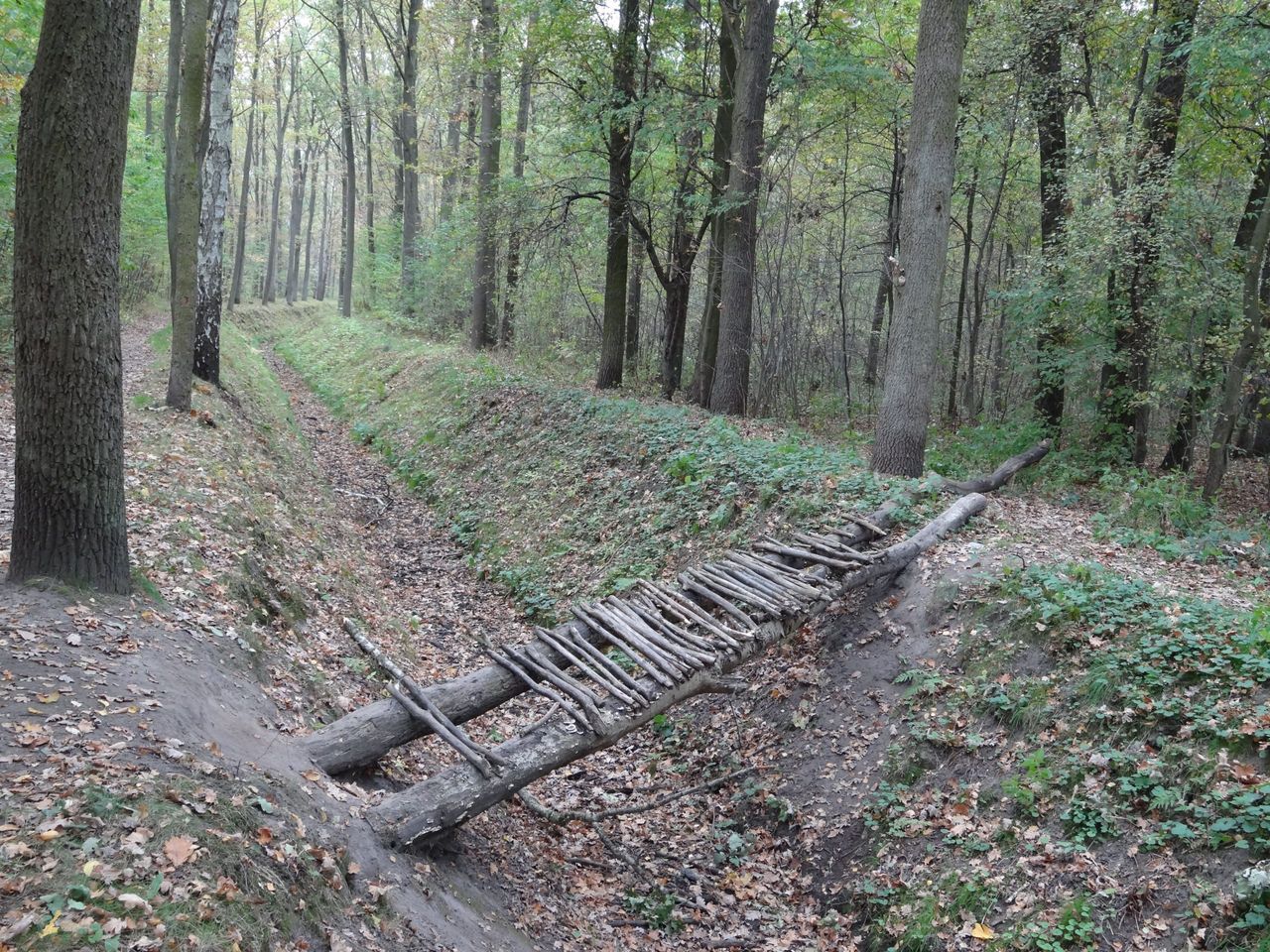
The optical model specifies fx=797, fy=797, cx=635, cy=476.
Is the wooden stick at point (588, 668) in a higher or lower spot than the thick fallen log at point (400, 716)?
higher

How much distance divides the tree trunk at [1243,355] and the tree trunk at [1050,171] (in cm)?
270

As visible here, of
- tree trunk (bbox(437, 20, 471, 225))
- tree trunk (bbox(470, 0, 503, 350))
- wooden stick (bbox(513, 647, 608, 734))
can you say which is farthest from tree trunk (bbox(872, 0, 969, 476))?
tree trunk (bbox(437, 20, 471, 225))

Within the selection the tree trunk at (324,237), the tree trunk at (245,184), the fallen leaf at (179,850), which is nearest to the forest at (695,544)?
the fallen leaf at (179,850)

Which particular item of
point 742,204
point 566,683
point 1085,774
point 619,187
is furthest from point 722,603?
point 619,187

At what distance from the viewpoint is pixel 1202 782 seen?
4.73 meters

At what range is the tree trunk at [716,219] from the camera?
582 inches

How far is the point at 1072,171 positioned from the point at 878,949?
12.3 meters

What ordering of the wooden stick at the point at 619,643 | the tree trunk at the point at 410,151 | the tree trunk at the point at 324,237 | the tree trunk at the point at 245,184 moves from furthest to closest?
1. the tree trunk at the point at 324,237
2. the tree trunk at the point at 245,184
3. the tree trunk at the point at 410,151
4. the wooden stick at the point at 619,643

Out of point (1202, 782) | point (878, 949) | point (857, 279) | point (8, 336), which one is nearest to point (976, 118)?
point (857, 279)

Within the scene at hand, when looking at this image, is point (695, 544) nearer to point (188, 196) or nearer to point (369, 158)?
point (188, 196)

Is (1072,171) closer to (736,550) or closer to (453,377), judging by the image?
(736,550)

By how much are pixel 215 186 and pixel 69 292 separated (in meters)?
9.06

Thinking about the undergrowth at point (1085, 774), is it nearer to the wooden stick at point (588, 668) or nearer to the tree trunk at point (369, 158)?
the wooden stick at point (588, 668)

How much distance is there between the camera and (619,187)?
610 inches
